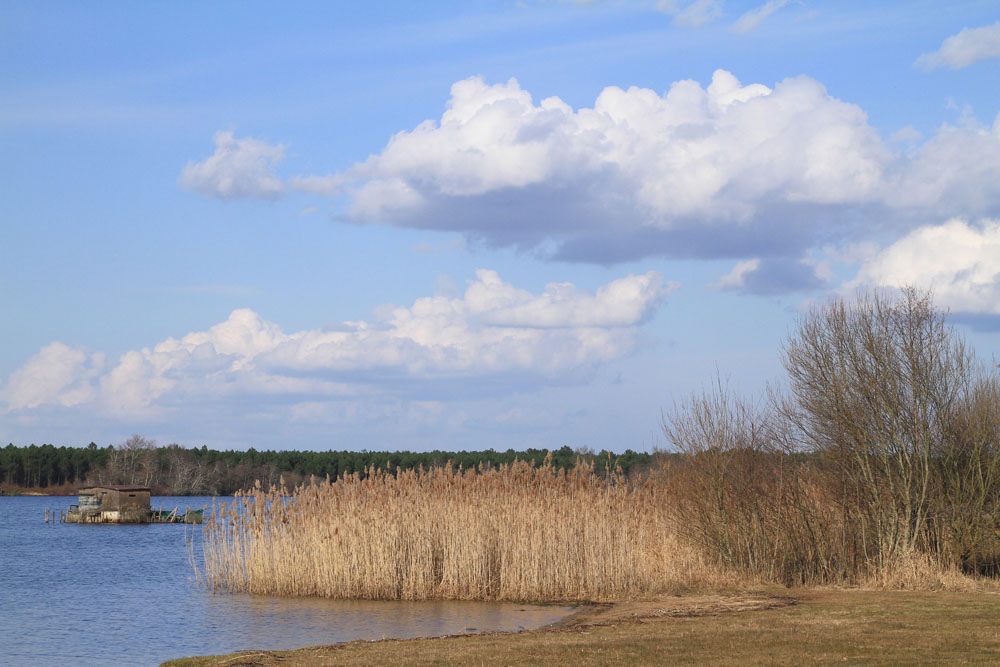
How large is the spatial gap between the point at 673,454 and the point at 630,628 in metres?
8.01

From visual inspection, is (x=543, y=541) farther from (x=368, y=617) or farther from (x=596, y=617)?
(x=368, y=617)

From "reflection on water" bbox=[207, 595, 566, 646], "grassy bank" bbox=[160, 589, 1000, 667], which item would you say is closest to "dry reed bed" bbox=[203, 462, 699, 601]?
"reflection on water" bbox=[207, 595, 566, 646]

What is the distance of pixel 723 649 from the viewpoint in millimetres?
11992

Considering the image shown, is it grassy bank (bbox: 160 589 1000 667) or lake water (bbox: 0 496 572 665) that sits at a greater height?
grassy bank (bbox: 160 589 1000 667)

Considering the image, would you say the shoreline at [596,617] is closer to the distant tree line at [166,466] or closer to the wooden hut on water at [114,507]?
the wooden hut on water at [114,507]

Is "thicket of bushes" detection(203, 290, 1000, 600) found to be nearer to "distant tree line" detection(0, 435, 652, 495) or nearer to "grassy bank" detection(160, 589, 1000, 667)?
"grassy bank" detection(160, 589, 1000, 667)

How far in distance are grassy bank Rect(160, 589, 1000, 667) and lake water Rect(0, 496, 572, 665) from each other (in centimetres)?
231

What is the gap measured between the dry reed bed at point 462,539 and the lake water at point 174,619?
63 cm

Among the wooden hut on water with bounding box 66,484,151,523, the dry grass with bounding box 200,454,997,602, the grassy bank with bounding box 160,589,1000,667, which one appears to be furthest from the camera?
the wooden hut on water with bounding box 66,484,151,523

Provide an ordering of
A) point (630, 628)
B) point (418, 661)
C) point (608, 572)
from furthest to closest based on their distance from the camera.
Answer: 1. point (608, 572)
2. point (630, 628)
3. point (418, 661)

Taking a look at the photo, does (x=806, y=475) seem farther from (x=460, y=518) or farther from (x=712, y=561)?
(x=460, y=518)

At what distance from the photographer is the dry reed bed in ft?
65.7

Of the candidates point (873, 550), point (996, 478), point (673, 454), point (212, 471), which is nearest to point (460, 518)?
point (673, 454)

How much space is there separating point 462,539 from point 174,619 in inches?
227
